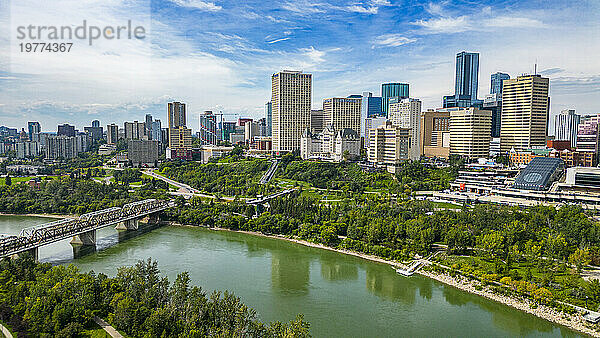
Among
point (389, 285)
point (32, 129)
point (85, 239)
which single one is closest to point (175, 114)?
point (32, 129)

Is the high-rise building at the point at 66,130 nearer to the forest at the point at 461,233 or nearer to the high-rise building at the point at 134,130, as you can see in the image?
the high-rise building at the point at 134,130

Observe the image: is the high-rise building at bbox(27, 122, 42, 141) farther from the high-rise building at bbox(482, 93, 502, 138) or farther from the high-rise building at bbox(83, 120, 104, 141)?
the high-rise building at bbox(482, 93, 502, 138)

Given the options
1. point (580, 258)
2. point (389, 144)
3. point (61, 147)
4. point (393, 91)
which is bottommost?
point (580, 258)

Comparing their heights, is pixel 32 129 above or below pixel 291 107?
below

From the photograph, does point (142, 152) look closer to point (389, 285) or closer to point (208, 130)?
point (208, 130)

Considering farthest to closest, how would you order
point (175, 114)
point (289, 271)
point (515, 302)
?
point (175, 114)
point (289, 271)
point (515, 302)

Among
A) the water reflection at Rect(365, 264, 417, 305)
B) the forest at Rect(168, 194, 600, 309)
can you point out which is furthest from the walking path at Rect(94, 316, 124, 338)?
the forest at Rect(168, 194, 600, 309)

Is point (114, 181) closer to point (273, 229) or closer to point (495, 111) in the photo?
point (273, 229)

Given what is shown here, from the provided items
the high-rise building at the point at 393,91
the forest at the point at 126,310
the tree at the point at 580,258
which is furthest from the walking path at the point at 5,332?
the high-rise building at the point at 393,91
